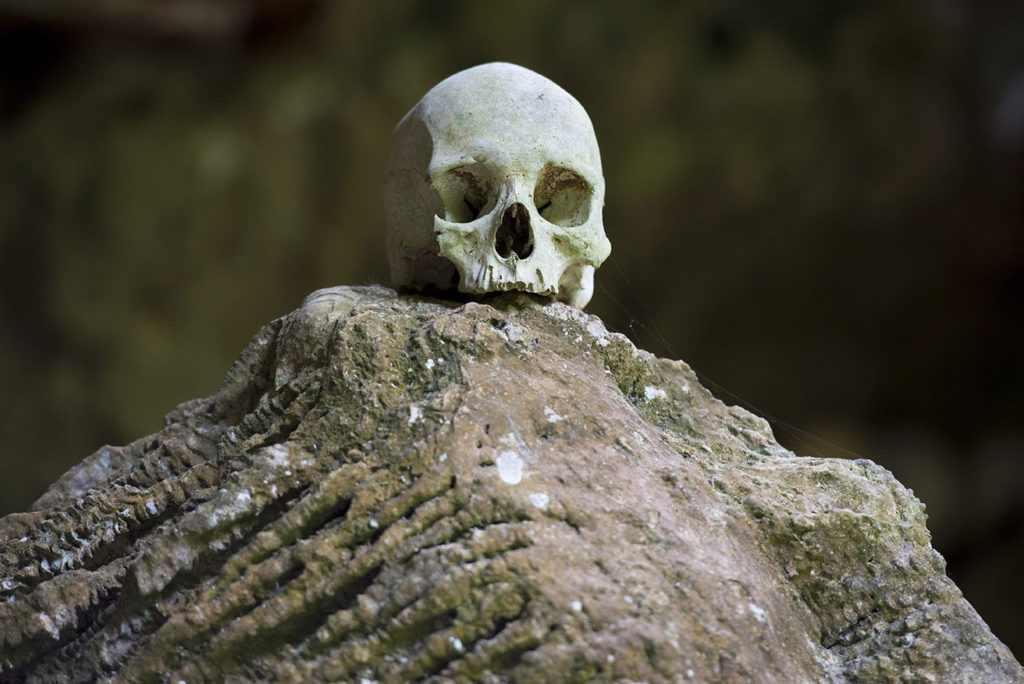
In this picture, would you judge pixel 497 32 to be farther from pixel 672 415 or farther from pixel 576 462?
pixel 576 462

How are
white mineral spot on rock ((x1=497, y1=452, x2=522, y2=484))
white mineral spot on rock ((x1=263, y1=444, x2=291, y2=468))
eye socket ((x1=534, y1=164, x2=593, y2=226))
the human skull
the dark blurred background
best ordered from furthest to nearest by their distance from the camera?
the dark blurred background → eye socket ((x1=534, y1=164, x2=593, y2=226)) → the human skull → white mineral spot on rock ((x1=263, y1=444, x2=291, y2=468)) → white mineral spot on rock ((x1=497, y1=452, x2=522, y2=484))

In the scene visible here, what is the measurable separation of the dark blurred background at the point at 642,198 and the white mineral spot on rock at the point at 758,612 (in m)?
2.80

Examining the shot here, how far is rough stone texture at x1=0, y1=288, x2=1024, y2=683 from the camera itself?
1.60 meters

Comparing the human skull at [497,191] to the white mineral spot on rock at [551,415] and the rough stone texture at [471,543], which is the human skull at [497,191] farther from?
the white mineral spot on rock at [551,415]

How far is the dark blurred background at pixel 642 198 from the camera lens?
4.74 meters

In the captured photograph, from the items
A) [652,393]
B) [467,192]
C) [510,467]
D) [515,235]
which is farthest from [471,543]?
[467,192]

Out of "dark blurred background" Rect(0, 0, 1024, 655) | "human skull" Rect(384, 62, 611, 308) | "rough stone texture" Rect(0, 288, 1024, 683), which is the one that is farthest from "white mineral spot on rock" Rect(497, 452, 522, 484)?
"dark blurred background" Rect(0, 0, 1024, 655)

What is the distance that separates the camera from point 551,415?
1.93 meters

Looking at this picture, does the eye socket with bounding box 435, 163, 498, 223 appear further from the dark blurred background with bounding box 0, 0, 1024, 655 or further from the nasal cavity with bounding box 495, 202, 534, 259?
the dark blurred background with bounding box 0, 0, 1024, 655

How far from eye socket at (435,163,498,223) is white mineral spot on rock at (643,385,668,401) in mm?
579

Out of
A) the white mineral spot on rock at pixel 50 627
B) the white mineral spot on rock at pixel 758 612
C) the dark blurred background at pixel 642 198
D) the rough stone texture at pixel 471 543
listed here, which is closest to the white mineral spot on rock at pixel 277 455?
the rough stone texture at pixel 471 543

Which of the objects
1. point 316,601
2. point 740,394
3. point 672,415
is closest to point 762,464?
point 672,415

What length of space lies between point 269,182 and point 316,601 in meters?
3.84

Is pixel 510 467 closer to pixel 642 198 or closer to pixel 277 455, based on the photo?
pixel 277 455
